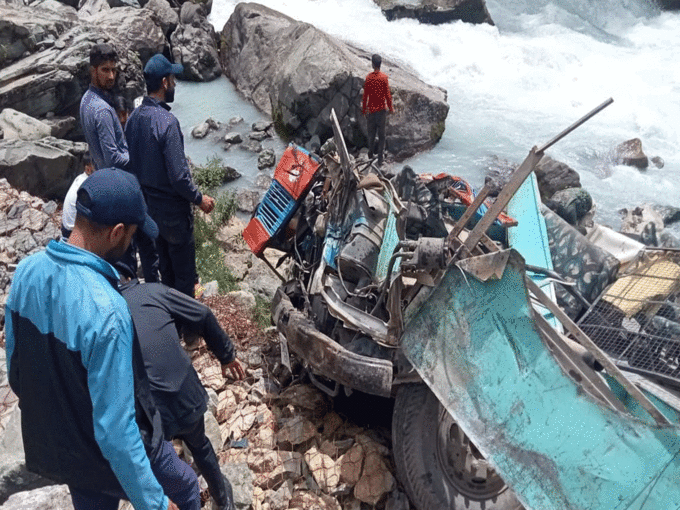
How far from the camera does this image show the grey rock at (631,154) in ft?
33.4

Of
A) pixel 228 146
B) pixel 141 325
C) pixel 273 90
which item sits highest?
pixel 141 325

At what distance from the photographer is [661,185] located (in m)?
9.73

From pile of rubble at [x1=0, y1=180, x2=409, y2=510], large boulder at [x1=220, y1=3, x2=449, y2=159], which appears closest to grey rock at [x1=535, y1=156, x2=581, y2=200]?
large boulder at [x1=220, y1=3, x2=449, y2=159]

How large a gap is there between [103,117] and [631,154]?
9.04m

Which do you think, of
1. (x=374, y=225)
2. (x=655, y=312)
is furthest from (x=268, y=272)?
(x=655, y=312)

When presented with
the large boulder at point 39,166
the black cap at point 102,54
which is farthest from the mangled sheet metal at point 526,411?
the large boulder at point 39,166

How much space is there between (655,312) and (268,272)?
3.27m

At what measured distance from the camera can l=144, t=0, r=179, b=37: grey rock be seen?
1212cm

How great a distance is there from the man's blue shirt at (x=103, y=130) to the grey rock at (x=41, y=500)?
1.81 metres

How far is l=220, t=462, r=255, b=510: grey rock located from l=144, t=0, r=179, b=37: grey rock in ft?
35.2

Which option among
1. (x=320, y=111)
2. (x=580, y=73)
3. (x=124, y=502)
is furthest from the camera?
(x=580, y=73)

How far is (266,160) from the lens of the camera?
895 centimetres

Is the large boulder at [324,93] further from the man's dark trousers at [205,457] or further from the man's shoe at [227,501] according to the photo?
the man's dark trousers at [205,457]

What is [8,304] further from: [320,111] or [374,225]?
[320,111]
